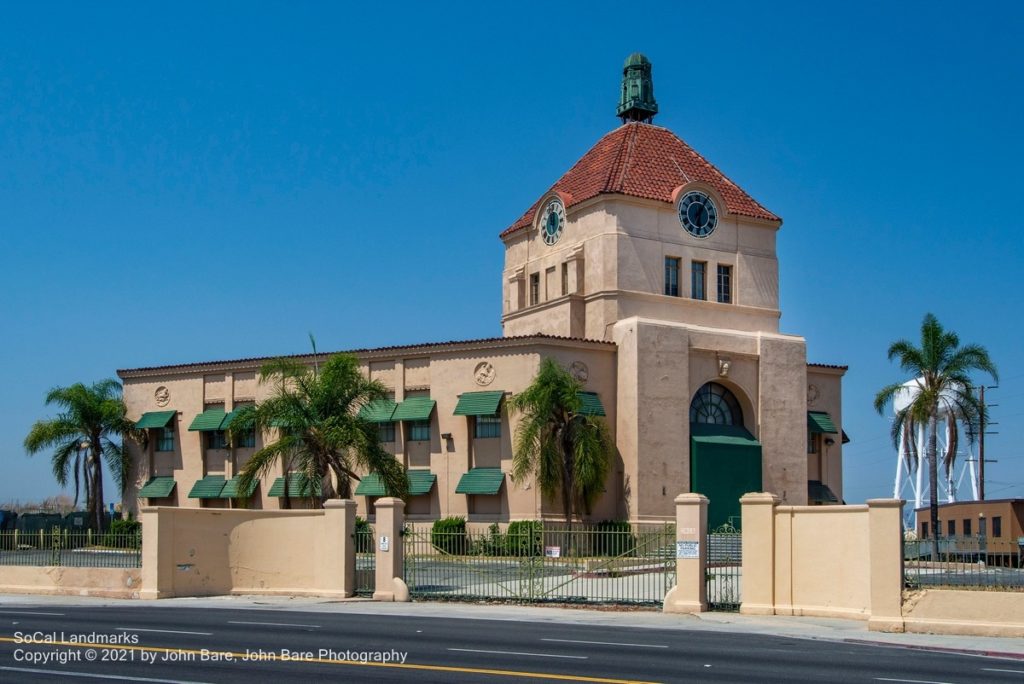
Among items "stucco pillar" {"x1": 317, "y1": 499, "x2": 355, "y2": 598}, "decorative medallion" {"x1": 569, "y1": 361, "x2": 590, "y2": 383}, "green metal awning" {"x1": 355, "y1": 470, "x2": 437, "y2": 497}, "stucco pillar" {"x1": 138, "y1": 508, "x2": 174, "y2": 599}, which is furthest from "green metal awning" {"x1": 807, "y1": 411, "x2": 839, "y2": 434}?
"stucco pillar" {"x1": 138, "y1": 508, "x2": 174, "y2": 599}

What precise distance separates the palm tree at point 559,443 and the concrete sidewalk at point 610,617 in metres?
13.9

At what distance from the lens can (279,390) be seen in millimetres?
46250

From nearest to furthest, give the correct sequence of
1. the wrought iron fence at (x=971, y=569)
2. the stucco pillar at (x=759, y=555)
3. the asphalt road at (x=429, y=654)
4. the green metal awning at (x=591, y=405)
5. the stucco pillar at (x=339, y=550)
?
the asphalt road at (x=429, y=654) → the wrought iron fence at (x=971, y=569) → the stucco pillar at (x=759, y=555) → the stucco pillar at (x=339, y=550) → the green metal awning at (x=591, y=405)

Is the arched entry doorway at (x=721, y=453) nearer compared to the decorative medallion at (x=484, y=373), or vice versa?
the decorative medallion at (x=484, y=373)

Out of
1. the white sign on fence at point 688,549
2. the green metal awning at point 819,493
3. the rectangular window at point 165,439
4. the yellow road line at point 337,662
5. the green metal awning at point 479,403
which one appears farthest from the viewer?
the rectangular window at point 165,439

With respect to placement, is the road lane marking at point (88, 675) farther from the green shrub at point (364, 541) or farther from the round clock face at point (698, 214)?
the round clock face at point (698, 214)

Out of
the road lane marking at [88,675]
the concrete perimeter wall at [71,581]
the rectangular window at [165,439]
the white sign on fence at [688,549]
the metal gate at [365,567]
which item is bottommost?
the concrete perimeter wall at [71,581]

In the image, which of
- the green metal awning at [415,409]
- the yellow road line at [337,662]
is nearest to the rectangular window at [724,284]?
the green metal awning at [415,409]

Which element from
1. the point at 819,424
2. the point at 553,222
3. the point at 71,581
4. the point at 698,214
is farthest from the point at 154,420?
the point at 819,424

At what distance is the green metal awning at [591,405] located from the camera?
45.6m

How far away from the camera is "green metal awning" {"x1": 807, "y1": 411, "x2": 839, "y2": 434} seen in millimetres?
51812

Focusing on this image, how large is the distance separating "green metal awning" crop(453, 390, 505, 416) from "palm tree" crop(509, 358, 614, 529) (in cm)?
112

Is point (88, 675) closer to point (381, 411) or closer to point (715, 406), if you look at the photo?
point (381, 411)

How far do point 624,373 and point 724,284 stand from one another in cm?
727
